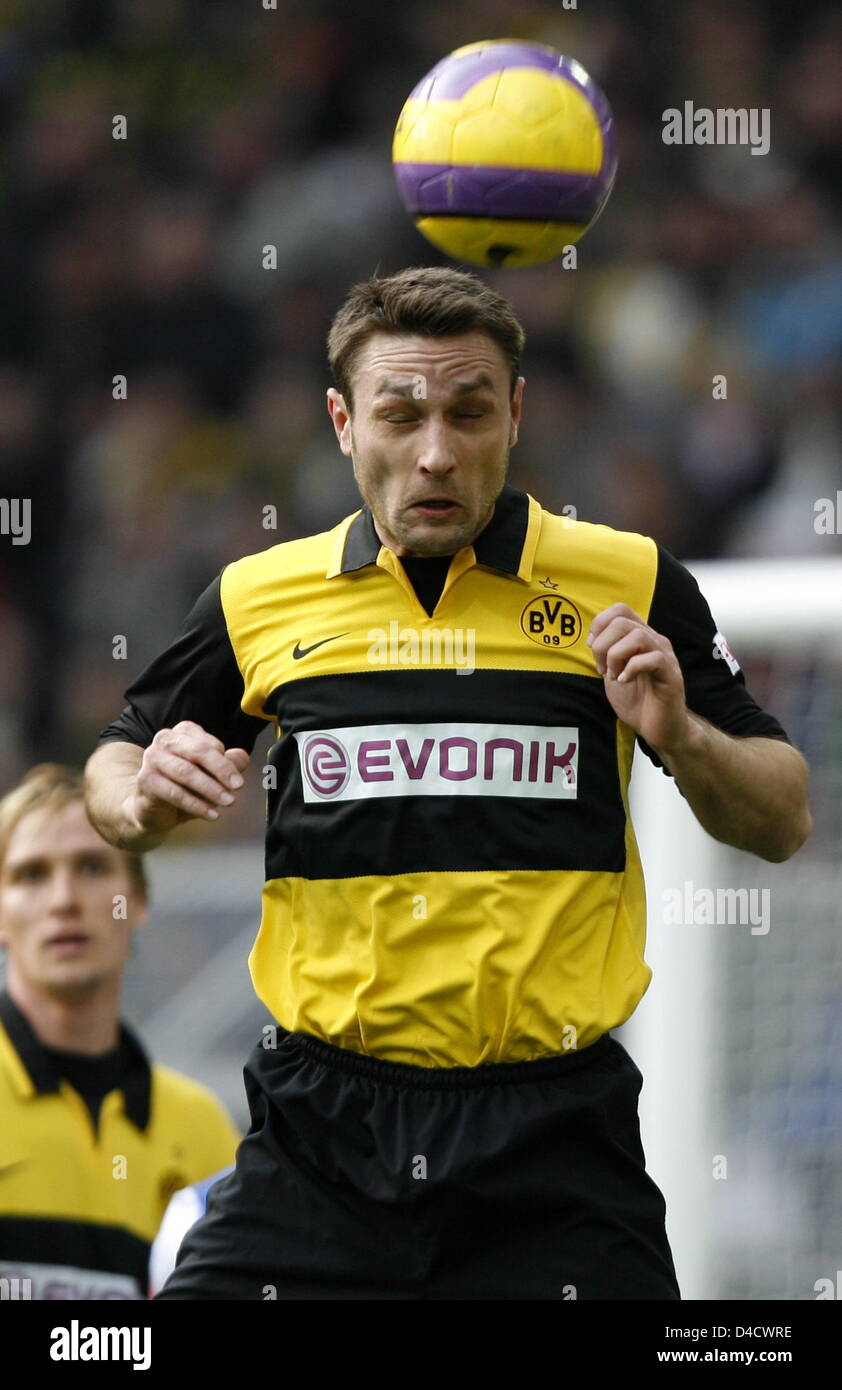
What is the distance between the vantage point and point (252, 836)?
7.18 meters

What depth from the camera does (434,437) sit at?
316 cm

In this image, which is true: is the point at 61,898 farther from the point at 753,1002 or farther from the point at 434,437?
the point at 434,437

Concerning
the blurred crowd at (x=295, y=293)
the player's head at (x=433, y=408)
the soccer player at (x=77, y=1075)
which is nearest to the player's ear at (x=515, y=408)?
the player's head at (x=433, y=408)

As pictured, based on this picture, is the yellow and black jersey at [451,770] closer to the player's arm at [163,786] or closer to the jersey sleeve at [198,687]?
the jersey sleeve at [198,687]

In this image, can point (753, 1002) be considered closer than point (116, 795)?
No

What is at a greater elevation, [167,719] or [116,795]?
[167,719]

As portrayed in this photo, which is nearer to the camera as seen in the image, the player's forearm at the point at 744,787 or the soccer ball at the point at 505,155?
the player's forearm at the point at 744,787

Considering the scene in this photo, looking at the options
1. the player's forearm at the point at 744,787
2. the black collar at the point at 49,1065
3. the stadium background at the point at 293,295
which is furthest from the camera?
the stadium background at the point at 293,295

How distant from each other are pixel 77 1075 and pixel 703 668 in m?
2.49

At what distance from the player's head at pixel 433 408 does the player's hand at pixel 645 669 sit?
340 millimetres

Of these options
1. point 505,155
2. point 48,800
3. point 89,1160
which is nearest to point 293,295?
point 48,800

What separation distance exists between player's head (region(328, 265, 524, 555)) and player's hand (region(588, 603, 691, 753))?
340mm

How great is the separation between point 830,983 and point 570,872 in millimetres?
1818

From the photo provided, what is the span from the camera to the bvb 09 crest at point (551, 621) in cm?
326
